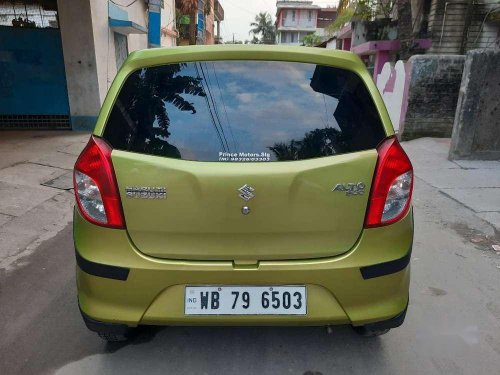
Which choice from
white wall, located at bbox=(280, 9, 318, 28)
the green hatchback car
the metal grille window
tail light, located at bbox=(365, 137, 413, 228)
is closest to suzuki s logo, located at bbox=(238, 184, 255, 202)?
the green hatchback car

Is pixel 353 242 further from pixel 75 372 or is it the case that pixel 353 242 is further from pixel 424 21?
pixel 424 21

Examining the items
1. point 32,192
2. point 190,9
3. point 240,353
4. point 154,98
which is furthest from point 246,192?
point 190,9

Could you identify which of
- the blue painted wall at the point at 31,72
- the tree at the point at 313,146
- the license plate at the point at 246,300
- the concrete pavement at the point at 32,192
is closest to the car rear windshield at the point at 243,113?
the tree at the point at 313,146

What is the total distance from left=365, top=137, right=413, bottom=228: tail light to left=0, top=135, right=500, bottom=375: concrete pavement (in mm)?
862

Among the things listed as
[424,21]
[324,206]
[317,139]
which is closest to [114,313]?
[324,206]

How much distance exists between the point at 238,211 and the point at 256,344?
949mm

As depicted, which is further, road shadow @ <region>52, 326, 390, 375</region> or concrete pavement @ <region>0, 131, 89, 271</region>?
concrete pavement @ <region>0, 131, 89, 271</region>

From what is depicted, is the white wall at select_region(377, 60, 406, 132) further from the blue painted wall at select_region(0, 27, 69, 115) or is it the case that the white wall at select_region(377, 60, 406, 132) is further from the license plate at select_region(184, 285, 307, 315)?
the license plate at select_region(184, 285, 307, 315)

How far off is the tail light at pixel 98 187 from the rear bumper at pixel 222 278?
54 millimetres

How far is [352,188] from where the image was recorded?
6.18 feet

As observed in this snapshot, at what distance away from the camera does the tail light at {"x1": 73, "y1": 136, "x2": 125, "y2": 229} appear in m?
1.88

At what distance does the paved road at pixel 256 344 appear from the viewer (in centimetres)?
223

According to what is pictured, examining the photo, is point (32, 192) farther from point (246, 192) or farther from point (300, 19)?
point (300, 19)

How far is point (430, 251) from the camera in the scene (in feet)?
12.5
